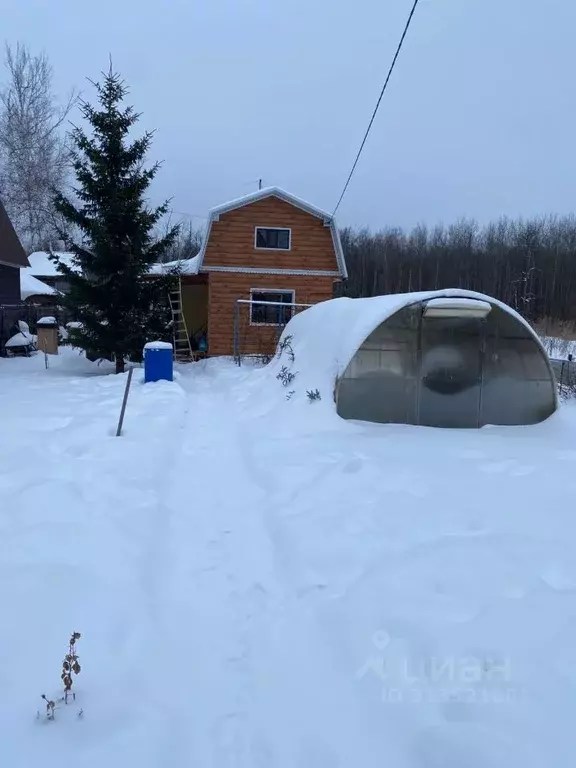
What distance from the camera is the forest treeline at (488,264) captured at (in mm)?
42375

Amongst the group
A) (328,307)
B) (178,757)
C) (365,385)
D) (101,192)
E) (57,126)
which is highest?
(57,126)

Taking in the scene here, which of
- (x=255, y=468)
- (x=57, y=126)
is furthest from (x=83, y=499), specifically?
(x=57, y=126)

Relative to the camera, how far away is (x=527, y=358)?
8055mm

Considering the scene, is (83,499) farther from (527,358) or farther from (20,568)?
(527,358)

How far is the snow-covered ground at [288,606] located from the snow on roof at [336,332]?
6.20 ft

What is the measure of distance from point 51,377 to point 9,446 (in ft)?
24.1

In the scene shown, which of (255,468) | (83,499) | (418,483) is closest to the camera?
(83,499)

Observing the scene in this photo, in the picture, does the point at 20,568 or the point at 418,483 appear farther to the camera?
the point at 418,483

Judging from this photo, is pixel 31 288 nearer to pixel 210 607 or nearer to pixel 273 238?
pixel 273 238

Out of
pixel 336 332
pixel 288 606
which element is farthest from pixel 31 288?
pixel 288 606

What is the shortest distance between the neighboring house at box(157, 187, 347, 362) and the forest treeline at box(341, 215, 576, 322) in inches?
1043

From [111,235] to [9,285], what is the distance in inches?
299

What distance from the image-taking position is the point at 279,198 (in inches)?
656

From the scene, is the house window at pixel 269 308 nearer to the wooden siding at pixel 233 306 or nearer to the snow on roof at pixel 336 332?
the wooden siding at pixel 233 306
